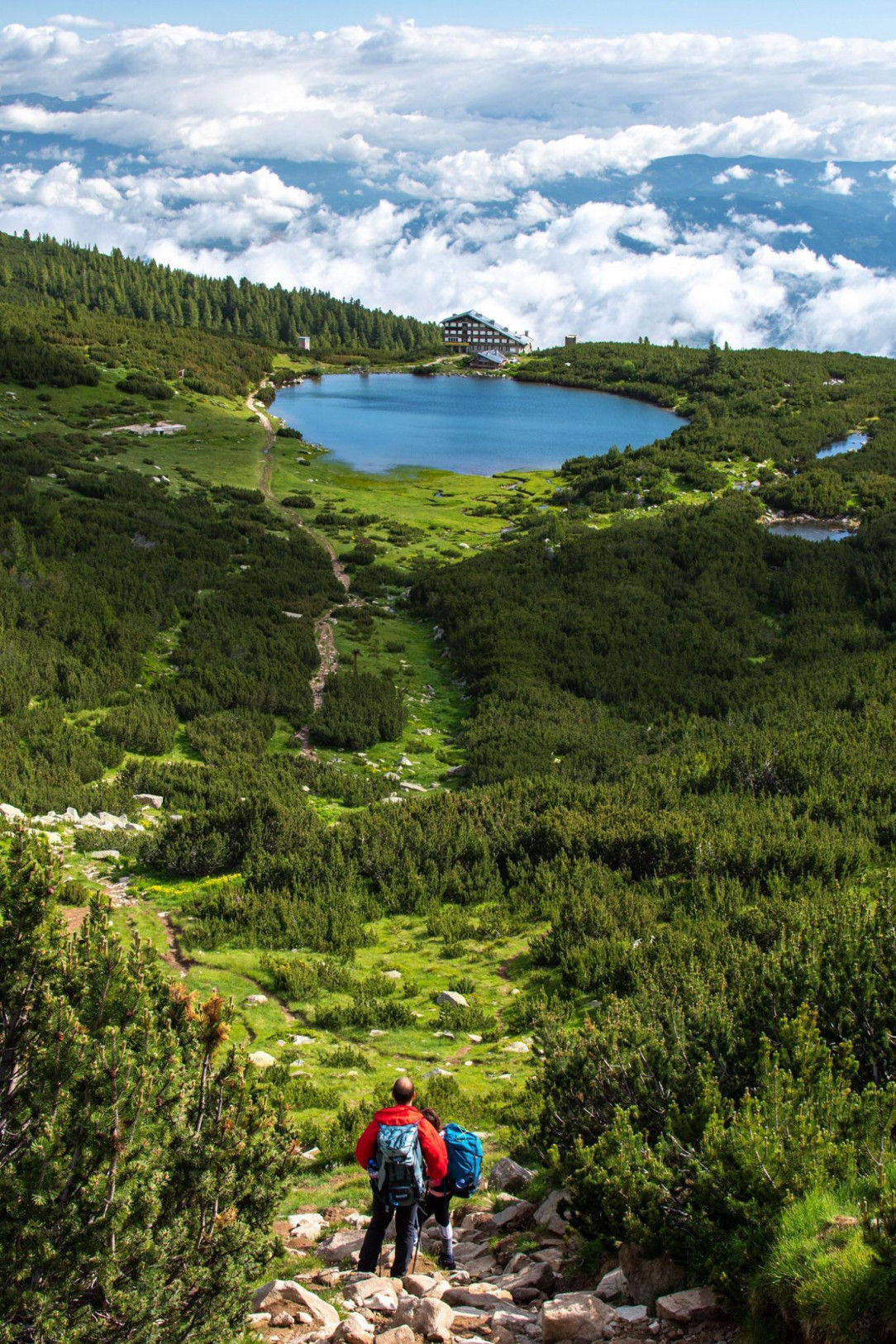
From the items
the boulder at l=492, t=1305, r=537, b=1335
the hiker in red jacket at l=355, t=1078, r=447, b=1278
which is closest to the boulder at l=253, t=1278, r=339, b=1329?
the hiker in red jacket at l=355, t=1078, r=447, b=1278

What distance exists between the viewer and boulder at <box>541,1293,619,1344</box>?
19.6ft

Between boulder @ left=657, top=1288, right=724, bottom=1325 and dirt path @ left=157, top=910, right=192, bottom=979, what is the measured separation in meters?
8.52

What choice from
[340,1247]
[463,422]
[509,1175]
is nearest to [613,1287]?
[340,1247]

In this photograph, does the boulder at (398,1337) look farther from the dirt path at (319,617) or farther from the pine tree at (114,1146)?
the dirt path at (319,617)

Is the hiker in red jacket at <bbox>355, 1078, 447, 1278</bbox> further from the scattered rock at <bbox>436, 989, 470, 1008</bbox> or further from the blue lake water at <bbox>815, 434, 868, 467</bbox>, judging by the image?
the blue lake water at <bbox>815, 434, 868, 467</bbox>

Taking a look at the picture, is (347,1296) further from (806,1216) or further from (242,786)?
(242,786)

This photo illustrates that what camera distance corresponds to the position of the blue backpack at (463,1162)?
7.61 metres

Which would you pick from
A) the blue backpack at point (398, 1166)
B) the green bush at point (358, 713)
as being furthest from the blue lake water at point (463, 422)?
the blue backpack at point (398, 1166)

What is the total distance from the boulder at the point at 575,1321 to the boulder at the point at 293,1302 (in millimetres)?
1317

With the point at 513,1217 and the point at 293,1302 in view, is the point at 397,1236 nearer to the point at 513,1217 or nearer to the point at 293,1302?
the point at 293,1302

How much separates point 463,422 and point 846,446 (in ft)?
111

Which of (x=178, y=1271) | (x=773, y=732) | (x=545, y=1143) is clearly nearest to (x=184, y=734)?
(x=773, y=732)

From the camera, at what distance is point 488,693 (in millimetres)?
29391

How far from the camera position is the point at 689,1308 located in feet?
19.4
